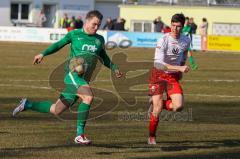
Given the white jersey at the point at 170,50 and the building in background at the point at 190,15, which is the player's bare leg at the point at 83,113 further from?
the building in background at the point at 190,15

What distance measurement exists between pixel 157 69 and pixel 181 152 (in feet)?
5.18

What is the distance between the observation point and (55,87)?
70.0 feet

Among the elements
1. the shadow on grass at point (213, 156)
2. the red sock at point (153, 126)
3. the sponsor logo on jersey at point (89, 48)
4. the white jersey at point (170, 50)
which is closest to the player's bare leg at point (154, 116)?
the red sock at point (153, 126)

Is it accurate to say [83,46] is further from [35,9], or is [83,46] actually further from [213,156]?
[35,9]

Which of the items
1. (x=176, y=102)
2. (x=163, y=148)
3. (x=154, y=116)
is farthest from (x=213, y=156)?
(x=154, y=116)

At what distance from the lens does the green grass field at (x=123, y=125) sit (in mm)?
11328

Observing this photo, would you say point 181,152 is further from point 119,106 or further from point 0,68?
point 0,68

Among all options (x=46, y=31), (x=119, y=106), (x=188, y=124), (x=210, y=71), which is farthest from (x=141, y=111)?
(x=46, y=31)

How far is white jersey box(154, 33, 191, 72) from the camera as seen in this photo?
12305 millimetres

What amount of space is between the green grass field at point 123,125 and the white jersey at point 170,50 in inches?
50.0

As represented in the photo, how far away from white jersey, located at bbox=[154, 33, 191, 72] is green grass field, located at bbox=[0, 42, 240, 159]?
1.27 meters

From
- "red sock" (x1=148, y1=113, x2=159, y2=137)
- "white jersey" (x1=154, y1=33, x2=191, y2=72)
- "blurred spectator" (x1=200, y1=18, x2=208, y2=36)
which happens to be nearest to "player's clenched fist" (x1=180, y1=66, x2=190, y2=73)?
"white jersey" (x1=154, y1=33, x2=191, y2=72)

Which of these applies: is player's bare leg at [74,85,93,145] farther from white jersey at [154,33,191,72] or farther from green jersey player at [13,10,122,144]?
white jersey at [154,33,191,72]

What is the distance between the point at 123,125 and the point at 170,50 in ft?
8.73
